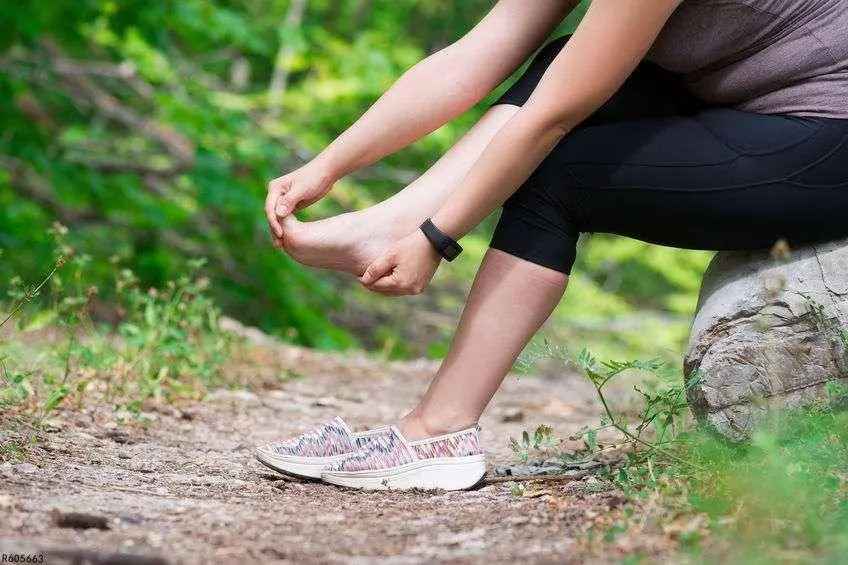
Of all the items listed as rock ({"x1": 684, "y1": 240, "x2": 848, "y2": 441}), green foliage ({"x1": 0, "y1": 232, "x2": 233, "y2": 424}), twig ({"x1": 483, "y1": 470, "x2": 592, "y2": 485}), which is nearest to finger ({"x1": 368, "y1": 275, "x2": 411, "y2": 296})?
twig ({"x1": 483, "y1": 470, "x2": 592, "y2": 485})

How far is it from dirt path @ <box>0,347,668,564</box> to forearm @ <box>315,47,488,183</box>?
72 centimetres

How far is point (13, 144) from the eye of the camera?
4.86 meters

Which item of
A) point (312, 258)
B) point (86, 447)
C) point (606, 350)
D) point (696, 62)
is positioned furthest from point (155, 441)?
point (606, 350)

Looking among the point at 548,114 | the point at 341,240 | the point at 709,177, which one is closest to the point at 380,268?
the point at 341,240

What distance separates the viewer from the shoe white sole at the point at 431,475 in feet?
6.71

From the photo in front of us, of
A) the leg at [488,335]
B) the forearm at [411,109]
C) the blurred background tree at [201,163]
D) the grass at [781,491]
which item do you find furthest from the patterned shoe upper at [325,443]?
the blurred background tree at [201,163]

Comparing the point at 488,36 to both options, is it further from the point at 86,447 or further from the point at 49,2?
the point at 49,2

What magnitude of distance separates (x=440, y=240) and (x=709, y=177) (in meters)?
0.52

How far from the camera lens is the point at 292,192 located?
2.25 m

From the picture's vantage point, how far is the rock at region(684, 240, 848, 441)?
6.36 feet

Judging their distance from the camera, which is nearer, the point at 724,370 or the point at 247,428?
the point at 724,370

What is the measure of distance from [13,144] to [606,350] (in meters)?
4.26

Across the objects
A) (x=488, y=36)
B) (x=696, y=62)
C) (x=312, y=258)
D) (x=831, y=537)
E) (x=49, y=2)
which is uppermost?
(x=49, y=2)

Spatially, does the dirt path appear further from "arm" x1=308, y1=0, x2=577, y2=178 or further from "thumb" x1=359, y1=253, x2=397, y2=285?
"arm" x1=308, y1=0, x2=577, y2=178
